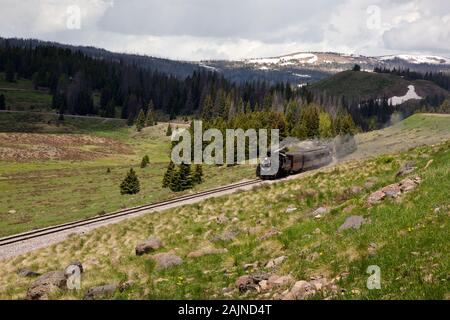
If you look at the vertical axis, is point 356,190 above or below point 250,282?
above

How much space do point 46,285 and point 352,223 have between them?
12.2 metres

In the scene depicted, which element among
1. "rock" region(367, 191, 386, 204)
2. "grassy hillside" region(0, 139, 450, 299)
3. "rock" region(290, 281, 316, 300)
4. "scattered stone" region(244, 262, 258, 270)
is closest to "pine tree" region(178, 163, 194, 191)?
"grassy hillside" region(0, 139, 450, 299)

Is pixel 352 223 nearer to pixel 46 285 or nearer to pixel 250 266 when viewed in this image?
pixel 250 266

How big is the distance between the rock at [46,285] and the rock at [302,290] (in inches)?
372

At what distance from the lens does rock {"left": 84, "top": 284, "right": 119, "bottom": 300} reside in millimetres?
15613

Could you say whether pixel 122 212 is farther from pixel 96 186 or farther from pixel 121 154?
pixel 121 154

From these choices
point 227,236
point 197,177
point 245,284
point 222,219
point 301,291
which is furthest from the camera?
point 197,177

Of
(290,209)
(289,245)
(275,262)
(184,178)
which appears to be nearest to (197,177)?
(184,178)

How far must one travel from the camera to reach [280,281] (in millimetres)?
13883

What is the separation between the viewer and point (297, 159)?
1772 inches

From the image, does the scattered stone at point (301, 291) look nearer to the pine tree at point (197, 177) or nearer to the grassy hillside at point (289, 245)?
the grassy hillside at point (289, 245)

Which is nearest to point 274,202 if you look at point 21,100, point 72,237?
point 72,237

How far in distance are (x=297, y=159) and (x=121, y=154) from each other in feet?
291

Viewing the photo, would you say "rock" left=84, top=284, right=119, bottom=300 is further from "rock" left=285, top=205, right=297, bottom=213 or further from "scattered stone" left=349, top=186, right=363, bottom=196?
"scattered stone" left=349, top=186, right=363, bottom=196
